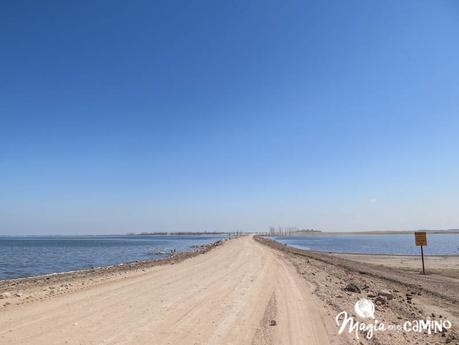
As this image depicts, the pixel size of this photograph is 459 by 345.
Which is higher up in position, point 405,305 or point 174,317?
point 174,317

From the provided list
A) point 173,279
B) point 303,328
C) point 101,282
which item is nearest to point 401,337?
point 303,328

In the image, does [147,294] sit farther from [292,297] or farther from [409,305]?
[409,305]

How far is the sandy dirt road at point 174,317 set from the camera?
8.18m

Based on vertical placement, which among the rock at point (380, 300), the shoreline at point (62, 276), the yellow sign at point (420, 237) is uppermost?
the yellow sign at point (420, 237)

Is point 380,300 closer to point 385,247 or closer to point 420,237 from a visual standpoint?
point 420,237

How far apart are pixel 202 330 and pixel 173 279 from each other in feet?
33.2

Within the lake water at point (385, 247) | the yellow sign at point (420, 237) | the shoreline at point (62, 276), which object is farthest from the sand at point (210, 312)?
the lake water at point (385, 247)

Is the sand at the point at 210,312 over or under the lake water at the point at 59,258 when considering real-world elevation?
over

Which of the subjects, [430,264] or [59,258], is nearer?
[430,264]

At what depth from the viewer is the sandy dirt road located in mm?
8180

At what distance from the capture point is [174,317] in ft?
33.1

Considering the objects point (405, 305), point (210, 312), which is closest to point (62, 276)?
point (210, 312)

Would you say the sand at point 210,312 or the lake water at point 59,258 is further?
the lake water at point 59,258

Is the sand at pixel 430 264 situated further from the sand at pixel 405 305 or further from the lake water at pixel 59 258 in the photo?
the lake water at pixel 59 258
